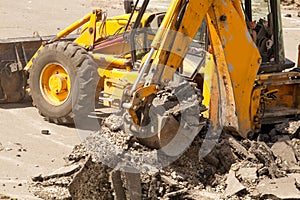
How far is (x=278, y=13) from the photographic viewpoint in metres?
7.38

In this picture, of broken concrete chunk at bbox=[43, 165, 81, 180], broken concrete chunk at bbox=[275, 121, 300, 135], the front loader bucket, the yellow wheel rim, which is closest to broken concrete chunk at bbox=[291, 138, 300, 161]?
broken concrete chunk at bbox=[275, 121, 300, 135]

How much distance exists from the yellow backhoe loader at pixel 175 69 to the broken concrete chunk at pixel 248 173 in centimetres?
69

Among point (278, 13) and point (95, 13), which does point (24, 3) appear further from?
point (278, 13)

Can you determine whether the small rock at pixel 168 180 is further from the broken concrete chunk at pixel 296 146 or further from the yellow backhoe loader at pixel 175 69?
the broken concrete chunk at pixel 296 146

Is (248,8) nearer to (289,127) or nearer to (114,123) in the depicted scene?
(289,127)

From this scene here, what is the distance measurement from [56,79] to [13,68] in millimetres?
1076

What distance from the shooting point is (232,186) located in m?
5.73

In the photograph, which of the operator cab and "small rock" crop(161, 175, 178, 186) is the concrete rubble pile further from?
the operator cab

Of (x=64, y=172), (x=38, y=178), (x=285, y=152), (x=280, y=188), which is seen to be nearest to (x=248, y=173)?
(x=280, y=188)

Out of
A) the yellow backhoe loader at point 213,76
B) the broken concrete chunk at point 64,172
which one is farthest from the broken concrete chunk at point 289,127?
the broken concrete chunk at point 64,172

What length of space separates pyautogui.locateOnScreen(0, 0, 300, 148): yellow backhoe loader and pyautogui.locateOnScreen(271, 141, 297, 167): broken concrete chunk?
35 cm

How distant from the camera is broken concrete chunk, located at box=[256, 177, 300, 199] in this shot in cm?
546

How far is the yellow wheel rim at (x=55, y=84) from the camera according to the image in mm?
8414

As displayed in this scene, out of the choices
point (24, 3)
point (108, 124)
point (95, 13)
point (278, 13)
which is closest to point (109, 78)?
point (95, 13)
